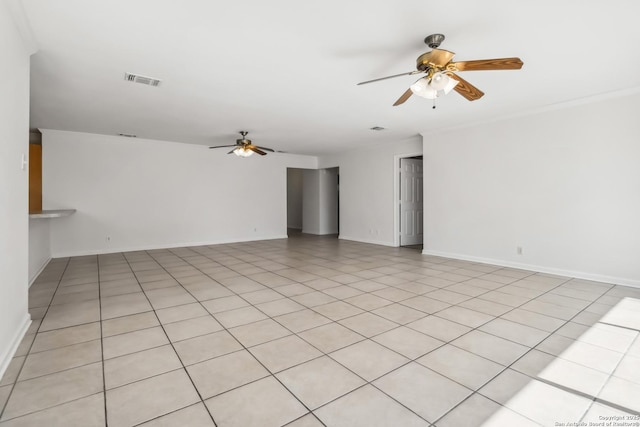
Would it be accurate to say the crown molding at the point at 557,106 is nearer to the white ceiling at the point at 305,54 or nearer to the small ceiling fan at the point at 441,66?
the white ceiling at the point at 305,54

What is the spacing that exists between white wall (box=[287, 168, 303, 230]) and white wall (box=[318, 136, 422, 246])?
8.86 ft

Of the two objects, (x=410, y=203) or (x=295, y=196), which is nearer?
(x=410, y=203)

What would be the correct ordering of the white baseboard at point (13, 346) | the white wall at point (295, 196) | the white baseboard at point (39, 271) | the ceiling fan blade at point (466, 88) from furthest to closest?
the white wall at point (295, 196) → the white baseboard at point (39, 271) → the ceiling fan blade at point (466, 88) → the white baseboard at point (13, 346)

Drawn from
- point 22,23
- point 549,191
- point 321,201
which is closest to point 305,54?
point 22,23

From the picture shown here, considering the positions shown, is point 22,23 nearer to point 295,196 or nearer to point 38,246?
point 38,246

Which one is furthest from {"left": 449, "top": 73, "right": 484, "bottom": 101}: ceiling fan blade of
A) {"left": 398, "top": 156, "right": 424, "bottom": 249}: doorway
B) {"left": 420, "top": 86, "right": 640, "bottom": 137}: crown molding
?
{"left": 398, "top": 156, "right": 424, "bottom": 249}: doorway

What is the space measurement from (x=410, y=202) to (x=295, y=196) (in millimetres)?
5198

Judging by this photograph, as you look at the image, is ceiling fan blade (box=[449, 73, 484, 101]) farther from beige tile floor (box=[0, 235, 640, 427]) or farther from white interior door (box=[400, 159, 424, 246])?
white interior door (box=[400, 159, 424, 246])

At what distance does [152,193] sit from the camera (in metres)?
7.02

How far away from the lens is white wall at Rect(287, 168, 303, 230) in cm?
1162

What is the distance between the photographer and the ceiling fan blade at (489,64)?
243cm

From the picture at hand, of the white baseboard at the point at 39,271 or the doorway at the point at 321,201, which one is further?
the doorway at the point at 321,201

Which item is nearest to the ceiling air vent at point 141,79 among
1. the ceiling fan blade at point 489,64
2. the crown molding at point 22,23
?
the crown molding at point 22,23

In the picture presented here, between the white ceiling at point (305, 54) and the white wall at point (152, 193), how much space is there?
1.31 metres
